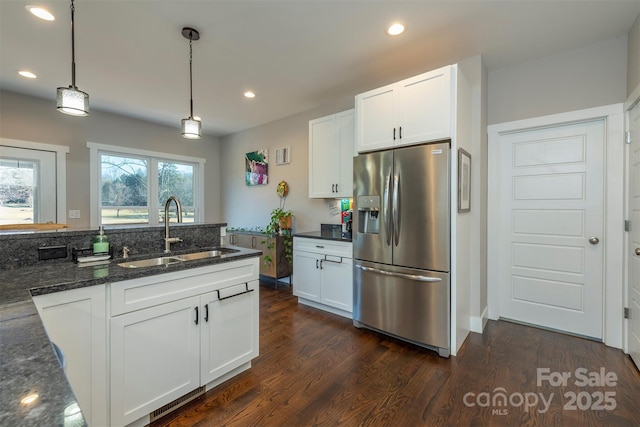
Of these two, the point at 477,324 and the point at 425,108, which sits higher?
the point at 425,108

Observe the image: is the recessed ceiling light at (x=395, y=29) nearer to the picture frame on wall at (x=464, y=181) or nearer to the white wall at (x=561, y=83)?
the picture frame on wall at (x=464, y=181)

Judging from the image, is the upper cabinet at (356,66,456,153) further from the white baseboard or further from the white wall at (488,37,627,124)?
the white baseboard

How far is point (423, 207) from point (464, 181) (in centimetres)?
51

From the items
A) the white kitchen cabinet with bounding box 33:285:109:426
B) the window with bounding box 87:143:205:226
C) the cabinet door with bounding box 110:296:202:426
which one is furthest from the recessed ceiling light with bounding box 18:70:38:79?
the cabinet door with bounding box 110:296:202:426

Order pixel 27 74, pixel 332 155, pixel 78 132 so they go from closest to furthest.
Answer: pixel 27 74 < pixel 332 155 < pixel 78 132

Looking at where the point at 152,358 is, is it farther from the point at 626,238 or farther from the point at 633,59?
the point at 633,59

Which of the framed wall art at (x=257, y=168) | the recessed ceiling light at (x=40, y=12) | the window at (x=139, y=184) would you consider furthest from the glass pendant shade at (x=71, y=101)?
the framed wall art at (x=257, y=168)

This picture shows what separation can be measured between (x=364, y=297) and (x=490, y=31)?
2.62 meters

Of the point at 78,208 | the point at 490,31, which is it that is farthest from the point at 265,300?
the point at 490,31

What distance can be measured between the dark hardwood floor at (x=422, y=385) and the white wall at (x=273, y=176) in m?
2.06

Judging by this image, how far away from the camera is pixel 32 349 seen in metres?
0.74

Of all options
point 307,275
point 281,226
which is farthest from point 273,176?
point 307,275

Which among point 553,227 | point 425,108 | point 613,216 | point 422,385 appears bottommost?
point 422,385

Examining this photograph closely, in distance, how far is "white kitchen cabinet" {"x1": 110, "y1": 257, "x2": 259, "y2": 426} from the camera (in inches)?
58.8
